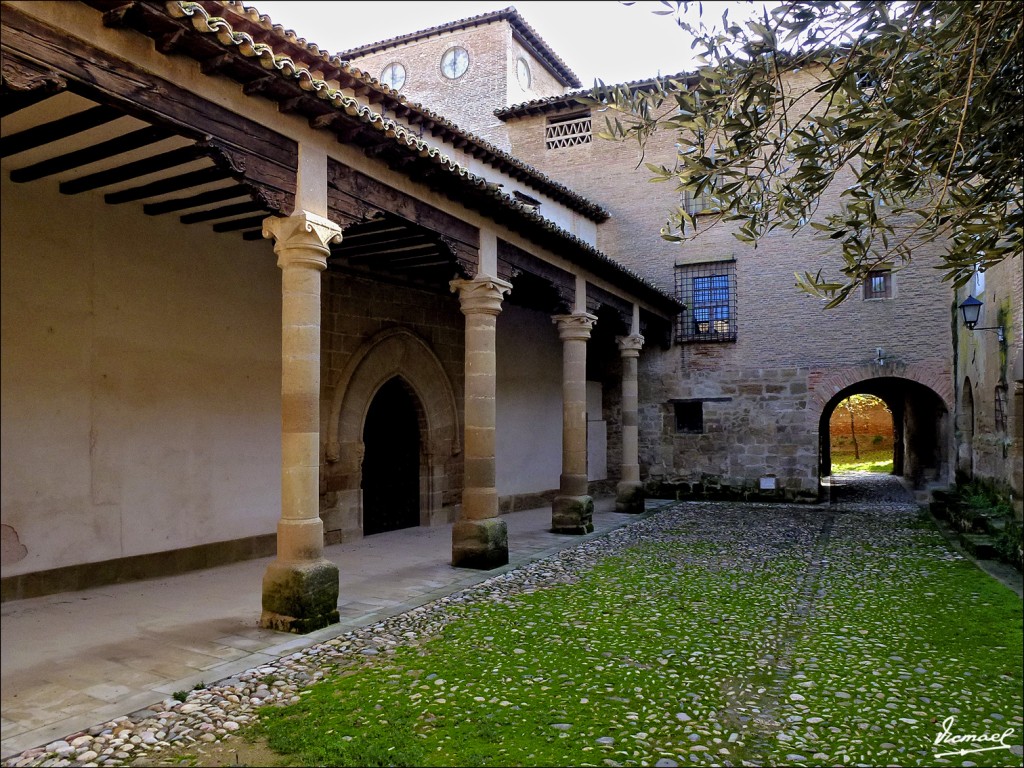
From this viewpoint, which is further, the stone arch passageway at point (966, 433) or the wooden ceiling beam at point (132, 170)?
the stone arch passageway at point (966, 433)

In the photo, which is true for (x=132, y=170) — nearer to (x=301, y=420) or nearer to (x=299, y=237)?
(x=299, y=237)

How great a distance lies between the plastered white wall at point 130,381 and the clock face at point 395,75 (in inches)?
609

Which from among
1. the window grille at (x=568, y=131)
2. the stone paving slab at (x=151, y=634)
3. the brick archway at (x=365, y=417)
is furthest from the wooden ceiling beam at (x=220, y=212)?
the window grille at (x=568, y=131)

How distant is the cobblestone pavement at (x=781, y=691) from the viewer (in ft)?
12.3

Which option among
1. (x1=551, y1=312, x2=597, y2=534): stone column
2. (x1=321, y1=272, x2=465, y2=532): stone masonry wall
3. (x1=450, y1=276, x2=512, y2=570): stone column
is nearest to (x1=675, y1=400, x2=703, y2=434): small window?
(x1=551, y1=312, x2=597, y2=534): stone column

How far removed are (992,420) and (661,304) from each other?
6621 mm

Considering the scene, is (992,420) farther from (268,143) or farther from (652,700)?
(268,143)

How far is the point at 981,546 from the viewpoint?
8.87 m

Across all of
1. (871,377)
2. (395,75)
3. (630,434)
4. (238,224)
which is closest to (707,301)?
(871,377)

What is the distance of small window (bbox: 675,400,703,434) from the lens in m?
16.9

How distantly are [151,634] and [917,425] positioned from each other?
2018cm

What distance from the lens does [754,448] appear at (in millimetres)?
16172

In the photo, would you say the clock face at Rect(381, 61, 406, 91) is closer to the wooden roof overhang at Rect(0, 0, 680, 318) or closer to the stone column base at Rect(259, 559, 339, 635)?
the wooden roof overhang at Rect(0, 0, 680, 318)

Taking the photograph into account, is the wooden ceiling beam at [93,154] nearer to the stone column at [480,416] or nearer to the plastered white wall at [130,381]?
the plastered white wall at [130,381]
